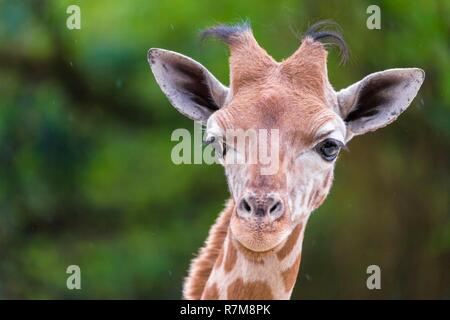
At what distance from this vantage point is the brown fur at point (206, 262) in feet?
22.9

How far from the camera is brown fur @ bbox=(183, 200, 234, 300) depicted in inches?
274

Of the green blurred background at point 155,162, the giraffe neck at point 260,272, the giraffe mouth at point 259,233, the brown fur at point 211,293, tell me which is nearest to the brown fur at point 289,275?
the giraffe neck at point 260,272

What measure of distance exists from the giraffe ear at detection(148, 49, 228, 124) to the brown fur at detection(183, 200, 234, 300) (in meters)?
0.63

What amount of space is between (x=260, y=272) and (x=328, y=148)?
0.81 meters

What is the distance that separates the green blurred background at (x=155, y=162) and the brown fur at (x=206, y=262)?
17.4 feet

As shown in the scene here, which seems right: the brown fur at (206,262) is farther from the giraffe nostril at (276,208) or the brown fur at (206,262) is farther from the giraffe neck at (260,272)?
the giraffe nostril at (276,208)

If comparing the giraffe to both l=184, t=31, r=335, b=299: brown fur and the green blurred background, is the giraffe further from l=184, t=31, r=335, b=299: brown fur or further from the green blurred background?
the green blurred background

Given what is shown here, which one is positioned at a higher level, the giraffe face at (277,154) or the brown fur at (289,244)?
the giraffe face at (277,154)

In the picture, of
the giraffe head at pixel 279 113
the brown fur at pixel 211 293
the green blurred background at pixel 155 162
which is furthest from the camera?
the green blurred background at pixel 155 162

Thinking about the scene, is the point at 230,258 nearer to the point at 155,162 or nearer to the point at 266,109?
the point at 266,109

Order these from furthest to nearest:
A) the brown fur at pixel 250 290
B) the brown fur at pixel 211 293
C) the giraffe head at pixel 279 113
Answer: the brown fur at pixel 211 293
the brown fur at pixel 250 290
the giraffe head at pixel 279 113

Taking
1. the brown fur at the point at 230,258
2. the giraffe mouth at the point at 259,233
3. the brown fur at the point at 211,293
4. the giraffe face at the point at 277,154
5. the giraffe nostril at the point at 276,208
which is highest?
the giraffe face at the point at 277,154

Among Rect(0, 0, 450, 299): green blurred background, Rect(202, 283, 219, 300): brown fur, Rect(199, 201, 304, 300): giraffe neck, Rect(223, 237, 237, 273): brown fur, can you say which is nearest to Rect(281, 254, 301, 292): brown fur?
Rect(199, 201, 304, 300): giraffe neck

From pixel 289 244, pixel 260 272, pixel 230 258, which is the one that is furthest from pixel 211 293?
pixel 289 244
